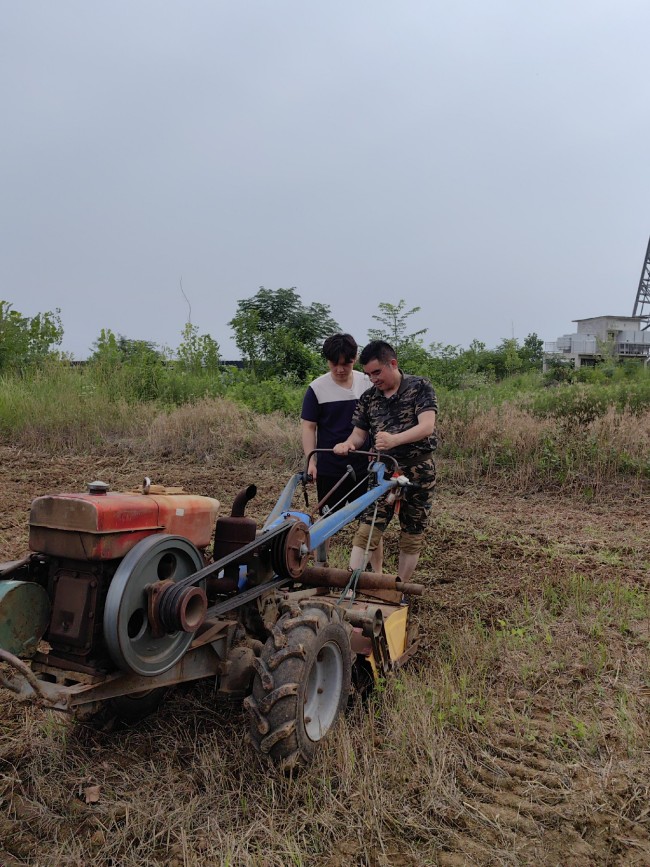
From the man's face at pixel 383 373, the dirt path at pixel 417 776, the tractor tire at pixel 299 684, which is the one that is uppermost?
the man's face at pixel 383 373

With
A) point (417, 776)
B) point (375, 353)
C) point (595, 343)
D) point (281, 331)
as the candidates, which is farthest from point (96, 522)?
point (595, 343)

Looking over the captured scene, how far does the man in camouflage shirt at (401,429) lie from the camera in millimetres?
4395

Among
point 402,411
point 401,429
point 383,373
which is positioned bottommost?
point 401,429

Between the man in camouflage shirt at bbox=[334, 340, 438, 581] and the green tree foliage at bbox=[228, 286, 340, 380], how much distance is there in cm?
956

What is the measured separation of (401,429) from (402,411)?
11 cm

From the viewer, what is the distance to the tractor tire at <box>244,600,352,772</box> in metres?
2.73

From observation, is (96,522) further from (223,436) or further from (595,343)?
(595,343)

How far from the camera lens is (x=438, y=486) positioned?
843 cm

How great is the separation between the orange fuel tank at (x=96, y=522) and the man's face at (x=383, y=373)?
1.91 metres

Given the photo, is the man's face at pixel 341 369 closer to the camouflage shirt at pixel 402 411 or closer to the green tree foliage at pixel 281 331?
the camouflage shirt at pixel 402 411

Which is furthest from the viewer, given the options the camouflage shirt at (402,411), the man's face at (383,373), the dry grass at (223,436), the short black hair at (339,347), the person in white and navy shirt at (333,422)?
the dry grass at (223,436)

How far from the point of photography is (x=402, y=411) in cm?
450

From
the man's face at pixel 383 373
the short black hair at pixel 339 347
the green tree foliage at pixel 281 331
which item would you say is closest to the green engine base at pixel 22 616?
the man's face at pixel 383 373

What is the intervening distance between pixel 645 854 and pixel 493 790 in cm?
56
